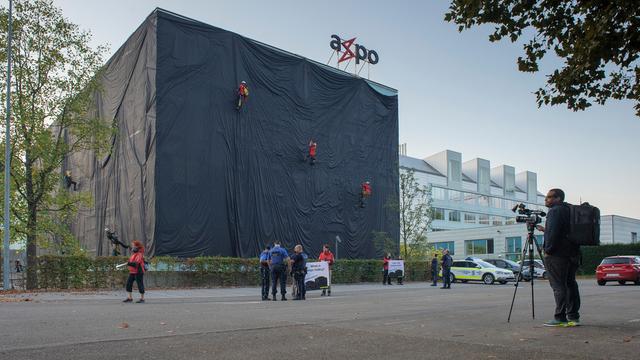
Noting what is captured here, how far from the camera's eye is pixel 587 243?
8164 mm

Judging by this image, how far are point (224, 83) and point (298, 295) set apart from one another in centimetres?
1969

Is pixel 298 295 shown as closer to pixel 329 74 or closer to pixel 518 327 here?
pixel 518 327

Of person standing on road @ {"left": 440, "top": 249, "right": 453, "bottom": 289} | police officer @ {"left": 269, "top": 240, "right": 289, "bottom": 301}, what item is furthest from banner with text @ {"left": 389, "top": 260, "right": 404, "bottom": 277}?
police officer @ {"left": 269, "top": 240, "right": 289, "bottom": 301}

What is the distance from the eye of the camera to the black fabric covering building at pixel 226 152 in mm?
31516

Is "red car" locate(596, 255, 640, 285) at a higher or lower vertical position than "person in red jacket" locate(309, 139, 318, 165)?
lower

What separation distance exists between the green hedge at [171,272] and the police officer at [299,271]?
315 inches

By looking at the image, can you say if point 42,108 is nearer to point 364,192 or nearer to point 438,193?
point 364,192

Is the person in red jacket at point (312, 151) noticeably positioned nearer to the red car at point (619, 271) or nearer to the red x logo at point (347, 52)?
the red x logo at point (347, 52)

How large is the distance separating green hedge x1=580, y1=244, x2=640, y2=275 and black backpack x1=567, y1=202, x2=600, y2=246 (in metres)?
41.4

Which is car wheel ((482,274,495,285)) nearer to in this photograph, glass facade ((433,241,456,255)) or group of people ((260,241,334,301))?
group of people ((260,241,334,301))

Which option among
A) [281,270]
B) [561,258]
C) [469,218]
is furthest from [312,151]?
[469,218]

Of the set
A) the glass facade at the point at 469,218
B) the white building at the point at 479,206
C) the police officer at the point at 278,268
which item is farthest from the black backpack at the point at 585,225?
the glass facade at the point at 469,218

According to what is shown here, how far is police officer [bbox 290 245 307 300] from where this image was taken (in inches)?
699

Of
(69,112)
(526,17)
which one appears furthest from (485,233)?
(526,17)
